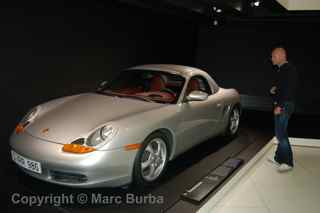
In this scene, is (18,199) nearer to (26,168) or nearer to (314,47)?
(26,168)

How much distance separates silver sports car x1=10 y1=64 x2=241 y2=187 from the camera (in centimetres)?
225

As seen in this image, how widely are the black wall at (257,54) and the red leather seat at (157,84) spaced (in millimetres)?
4173

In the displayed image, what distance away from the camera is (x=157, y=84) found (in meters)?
3.48

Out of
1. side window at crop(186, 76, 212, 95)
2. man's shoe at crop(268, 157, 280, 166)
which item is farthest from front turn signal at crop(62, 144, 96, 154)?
man's shoe at crop(268, 157, 280, 166)

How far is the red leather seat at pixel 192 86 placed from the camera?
11.3 ft

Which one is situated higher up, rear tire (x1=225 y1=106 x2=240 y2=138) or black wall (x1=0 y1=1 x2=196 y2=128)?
black wall (x1=0 y1=1 x2=196 y2=128)

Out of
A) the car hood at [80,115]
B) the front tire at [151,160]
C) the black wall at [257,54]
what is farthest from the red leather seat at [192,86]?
the black wall at [257,54]

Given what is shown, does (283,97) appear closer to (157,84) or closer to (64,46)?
(157,84)

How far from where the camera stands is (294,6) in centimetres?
538

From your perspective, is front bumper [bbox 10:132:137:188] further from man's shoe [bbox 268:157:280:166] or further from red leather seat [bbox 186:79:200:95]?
man's shoe [bbox 268:157:280:166]

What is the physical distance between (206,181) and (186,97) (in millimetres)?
946

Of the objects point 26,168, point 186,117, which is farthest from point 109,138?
point 186,117

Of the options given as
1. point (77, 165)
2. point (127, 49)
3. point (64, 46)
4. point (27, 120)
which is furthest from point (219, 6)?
point (77, 165)

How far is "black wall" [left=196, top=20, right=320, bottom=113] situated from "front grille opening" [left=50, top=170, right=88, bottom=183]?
18.7ft
